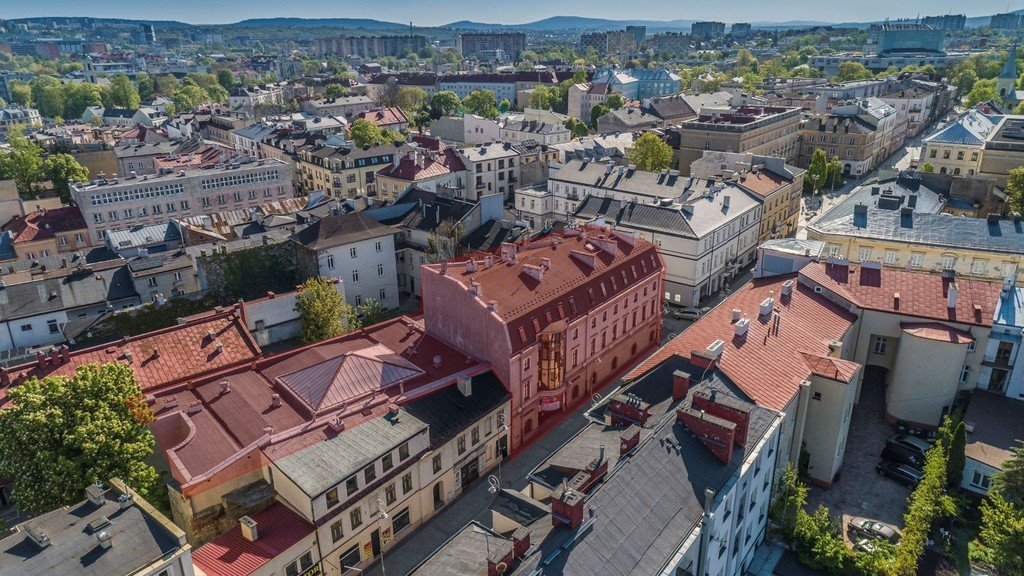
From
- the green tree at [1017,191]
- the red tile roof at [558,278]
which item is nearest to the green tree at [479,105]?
the green tree at [1017,191]

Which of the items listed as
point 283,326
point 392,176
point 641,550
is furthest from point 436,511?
point 392,176

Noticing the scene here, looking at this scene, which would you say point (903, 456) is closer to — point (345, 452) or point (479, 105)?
Result: point (345, 452)

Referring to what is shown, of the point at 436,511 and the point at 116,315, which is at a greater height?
the point at 116,315

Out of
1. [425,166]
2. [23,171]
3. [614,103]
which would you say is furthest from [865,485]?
[614,103]

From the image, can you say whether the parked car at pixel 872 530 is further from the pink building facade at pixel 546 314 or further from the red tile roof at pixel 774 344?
the pink building facade at pixel 546 314

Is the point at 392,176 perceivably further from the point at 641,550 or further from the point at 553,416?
the point at 641,550
